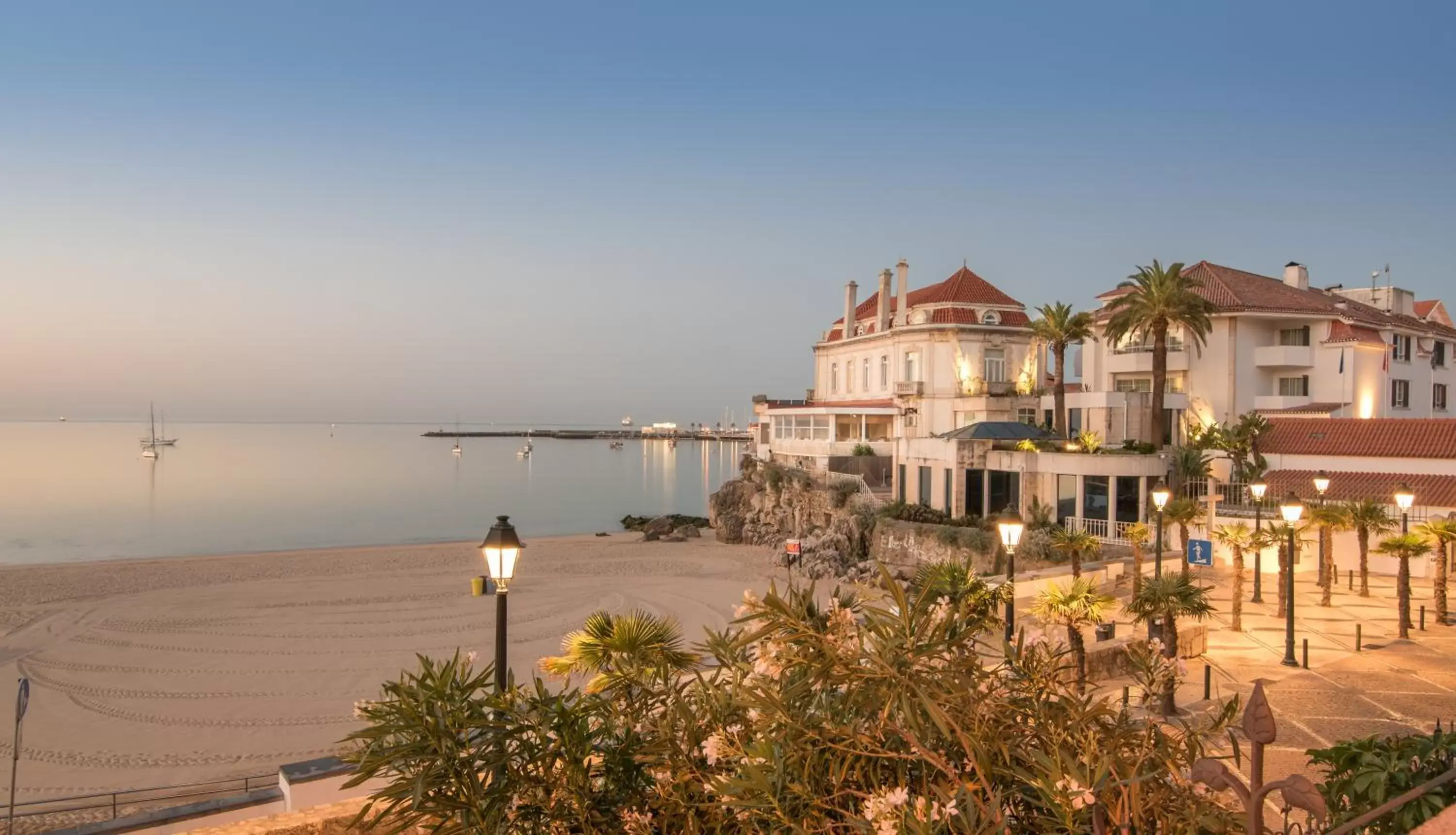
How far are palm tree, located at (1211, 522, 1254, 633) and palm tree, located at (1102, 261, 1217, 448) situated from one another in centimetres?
1415

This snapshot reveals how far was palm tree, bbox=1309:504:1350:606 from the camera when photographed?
18.4m

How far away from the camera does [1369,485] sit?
1053 inches

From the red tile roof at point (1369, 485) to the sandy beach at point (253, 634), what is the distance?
19027mm

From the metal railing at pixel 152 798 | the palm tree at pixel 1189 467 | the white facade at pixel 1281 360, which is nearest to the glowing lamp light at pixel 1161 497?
the palm tree at pixel 1189 467

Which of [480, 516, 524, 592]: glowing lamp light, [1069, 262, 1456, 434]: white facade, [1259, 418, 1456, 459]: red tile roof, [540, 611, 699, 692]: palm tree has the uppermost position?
[1069, 262, 1456, 434]: white facade

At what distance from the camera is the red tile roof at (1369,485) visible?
2438 centimetres

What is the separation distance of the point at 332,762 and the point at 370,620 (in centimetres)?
2349

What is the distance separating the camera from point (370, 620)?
3003 cm

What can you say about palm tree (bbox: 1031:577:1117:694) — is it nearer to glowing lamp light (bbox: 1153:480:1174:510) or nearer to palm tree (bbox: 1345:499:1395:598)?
glowing lamp light (bbox: 1153:480:1174:510)

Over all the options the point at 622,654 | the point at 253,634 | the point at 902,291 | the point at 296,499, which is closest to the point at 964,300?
Answer: the point at 902,291

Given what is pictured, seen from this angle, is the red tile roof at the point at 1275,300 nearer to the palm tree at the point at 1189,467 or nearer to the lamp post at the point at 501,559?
the palm tree at the point at 1189,467

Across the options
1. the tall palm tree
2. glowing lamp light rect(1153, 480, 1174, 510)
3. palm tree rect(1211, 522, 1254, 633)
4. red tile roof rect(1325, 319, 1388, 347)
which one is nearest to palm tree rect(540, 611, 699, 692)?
palm tree rect(1211, 522, 1254, 633)

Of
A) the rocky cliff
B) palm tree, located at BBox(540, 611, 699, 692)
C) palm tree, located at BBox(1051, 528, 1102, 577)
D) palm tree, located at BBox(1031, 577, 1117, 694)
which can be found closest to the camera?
palm tree, located at BBox(540, 611, 699, 692)

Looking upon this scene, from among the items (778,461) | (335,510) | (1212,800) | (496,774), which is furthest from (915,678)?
(335,510)
